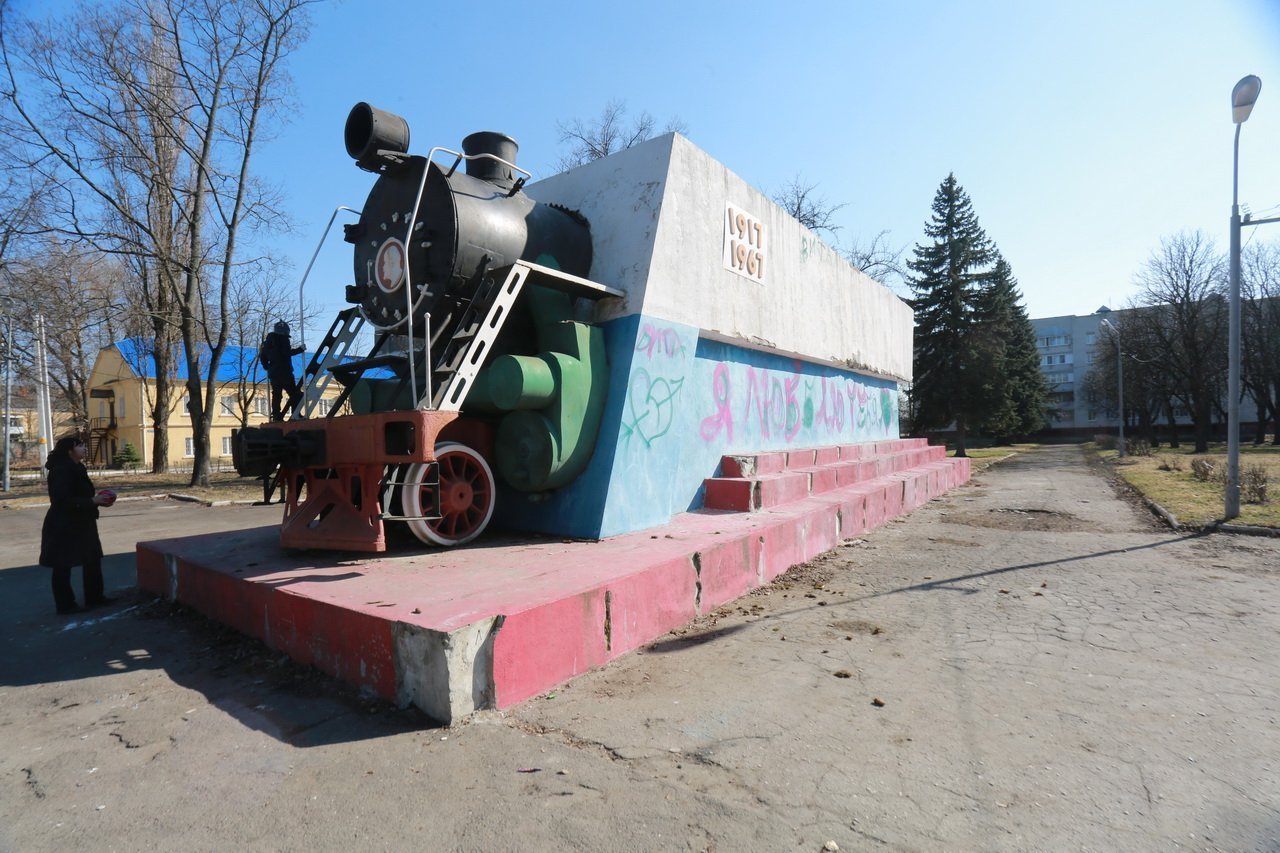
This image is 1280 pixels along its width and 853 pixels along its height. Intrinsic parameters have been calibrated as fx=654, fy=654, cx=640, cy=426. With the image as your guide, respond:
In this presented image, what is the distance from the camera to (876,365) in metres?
14.3

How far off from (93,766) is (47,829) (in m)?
0.55

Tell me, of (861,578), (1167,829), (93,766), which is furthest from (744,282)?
(93,766)

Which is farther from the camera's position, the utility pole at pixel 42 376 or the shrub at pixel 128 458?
the shrub at pixel 128 458

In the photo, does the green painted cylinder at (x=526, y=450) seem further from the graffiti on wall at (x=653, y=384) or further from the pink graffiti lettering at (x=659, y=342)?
the pink graffiti lettering at (x=659, y=342)

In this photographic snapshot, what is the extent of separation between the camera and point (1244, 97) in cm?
917

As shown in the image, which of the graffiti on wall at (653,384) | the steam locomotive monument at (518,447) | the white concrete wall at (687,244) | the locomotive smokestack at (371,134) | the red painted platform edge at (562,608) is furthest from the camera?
the white concrete wall at (687,244)

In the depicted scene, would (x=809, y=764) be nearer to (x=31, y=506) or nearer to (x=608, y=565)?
(x=608, y=565)

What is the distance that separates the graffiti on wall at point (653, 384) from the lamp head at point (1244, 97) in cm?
908

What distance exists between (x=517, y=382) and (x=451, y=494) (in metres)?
1.12

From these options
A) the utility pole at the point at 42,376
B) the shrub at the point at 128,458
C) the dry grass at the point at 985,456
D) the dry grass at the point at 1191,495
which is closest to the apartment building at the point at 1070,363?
the dry grass at the point at 985,456

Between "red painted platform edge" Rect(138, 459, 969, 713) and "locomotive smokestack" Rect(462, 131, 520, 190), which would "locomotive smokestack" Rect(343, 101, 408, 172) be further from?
"red painted platform edge" Rect(138, 459, 969, 713)

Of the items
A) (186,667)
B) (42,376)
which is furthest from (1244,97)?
(42,376)

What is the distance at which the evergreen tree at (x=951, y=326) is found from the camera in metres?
33.3

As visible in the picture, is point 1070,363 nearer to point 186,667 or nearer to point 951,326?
point 951,326
